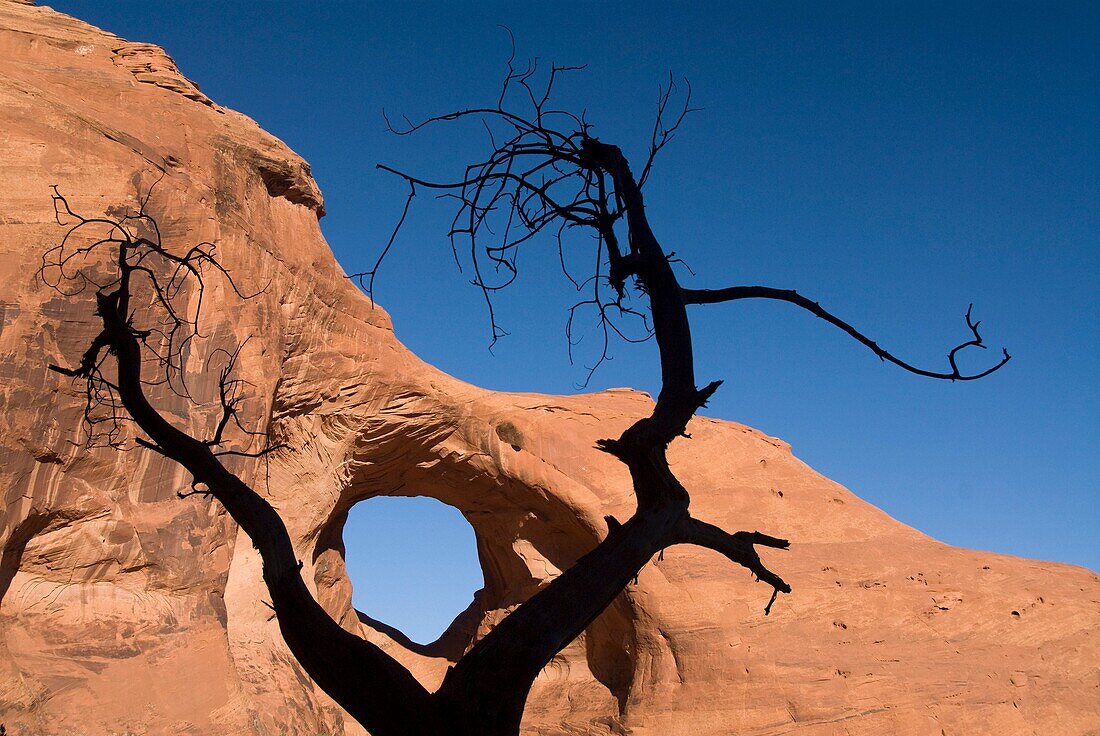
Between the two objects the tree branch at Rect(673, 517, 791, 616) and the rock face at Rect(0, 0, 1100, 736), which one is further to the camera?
the rock face at Rect(0, 0, 1100, 736)

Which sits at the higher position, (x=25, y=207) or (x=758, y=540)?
(x=25, y=207)

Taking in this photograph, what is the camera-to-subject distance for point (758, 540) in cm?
440

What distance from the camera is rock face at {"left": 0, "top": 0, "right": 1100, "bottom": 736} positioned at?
355 inches

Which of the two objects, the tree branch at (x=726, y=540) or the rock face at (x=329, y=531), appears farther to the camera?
the rock face at (x=329, y=531)

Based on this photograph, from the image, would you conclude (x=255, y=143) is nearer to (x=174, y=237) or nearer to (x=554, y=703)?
(x=174, y=237)

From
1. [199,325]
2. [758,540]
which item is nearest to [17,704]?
[199,325]

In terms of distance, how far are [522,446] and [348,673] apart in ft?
37.7

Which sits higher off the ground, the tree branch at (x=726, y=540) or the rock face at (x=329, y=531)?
the rock face at (x=329, y=531)

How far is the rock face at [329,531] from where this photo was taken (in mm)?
9016

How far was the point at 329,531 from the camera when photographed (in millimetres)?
15242

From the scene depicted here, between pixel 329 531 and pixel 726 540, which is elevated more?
pixel 329 531

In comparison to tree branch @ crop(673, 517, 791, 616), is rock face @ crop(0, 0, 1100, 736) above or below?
above

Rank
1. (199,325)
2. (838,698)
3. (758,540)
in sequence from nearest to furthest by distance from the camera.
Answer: (758,540), (199,325), (838,698)

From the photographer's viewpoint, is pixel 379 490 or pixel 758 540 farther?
pixel 379 490
